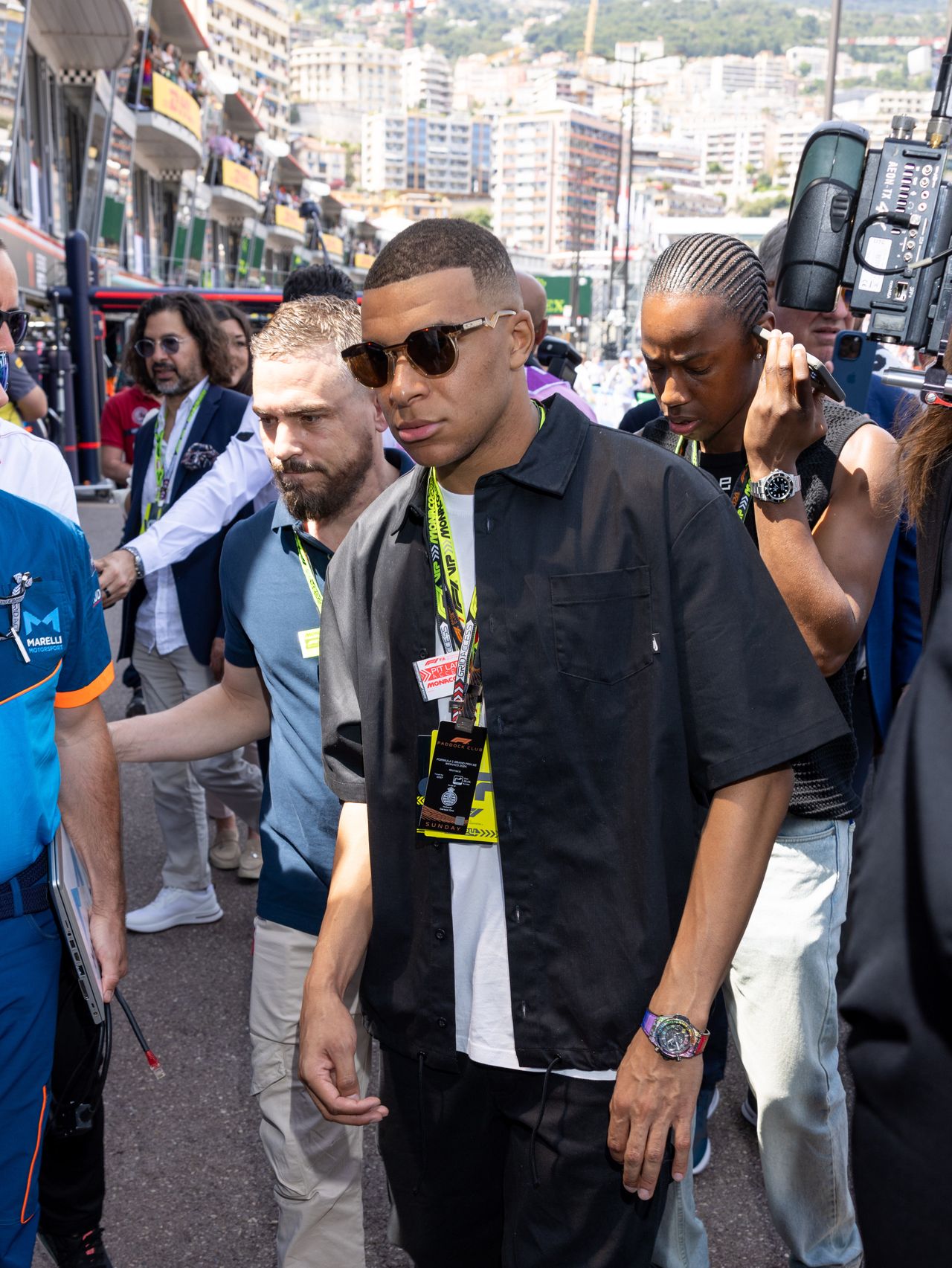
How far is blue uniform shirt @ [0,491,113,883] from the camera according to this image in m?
2.32

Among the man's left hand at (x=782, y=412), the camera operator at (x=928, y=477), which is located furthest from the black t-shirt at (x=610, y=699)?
the man's left hand at (x=782, y=412)

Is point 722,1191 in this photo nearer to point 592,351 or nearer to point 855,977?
point 855,977

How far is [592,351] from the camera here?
7062cm

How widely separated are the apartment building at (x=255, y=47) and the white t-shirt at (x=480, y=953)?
128242 mm

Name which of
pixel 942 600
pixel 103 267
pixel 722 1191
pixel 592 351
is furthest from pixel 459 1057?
pixel 592 351

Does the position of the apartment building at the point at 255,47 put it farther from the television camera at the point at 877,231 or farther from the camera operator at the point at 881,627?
the television camera at the point at 877,231

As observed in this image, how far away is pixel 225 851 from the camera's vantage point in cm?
602

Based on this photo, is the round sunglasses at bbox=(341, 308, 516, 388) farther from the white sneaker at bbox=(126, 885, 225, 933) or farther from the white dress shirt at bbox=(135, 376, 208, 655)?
the white sneaker at bbox=(126, 885, 225, 933)

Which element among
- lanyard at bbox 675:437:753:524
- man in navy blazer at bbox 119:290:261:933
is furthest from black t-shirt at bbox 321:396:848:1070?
man in navy blazer at bbox 119:290:261:933

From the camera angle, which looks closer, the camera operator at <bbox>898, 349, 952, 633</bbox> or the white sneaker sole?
the camera operator at <bbox>898, 349, 952, 633</bbox>

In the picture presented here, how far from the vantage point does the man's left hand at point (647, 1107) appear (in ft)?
6.17

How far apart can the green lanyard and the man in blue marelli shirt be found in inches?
96.3

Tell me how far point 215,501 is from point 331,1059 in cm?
314

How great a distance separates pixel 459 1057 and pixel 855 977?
1.12 m
